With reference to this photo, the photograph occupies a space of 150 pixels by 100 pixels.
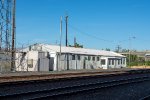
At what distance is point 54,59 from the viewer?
182 ft

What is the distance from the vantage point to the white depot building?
165 ft

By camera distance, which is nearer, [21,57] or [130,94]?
[130,94]

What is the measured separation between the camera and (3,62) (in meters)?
43.5

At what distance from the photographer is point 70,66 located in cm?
5916

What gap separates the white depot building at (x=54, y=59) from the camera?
50156 mm

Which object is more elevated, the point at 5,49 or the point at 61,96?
the point at 5,49

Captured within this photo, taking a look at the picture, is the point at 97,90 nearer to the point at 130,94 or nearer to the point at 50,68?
the point at 130,94

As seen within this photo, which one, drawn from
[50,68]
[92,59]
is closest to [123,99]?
[50,68]

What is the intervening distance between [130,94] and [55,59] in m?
36.8

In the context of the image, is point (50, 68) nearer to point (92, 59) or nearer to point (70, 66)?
point (70, 66)

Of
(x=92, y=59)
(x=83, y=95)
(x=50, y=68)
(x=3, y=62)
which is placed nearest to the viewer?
(x=83, y=95)

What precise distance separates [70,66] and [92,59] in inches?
430

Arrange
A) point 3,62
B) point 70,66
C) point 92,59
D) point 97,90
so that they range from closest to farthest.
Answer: point 97,90 < point 3,62 < point 70,66 < point 92,59

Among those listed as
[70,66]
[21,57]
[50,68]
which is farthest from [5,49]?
[70,66]
